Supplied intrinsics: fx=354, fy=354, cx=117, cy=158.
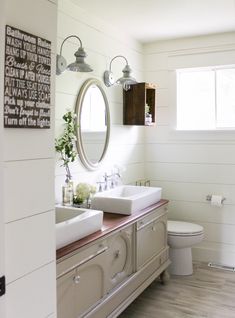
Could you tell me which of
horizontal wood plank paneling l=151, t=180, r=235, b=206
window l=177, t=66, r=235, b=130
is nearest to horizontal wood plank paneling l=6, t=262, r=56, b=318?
horizontal wood plank paneling l=151, t=180, r=235, b=206

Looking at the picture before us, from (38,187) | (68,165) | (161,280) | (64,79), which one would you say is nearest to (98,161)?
(68,165)

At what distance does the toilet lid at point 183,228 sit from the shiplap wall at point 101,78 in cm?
66

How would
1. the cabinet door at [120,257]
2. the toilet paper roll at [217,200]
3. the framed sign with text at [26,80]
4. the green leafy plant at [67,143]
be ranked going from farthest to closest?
1. the toilet paper roll at [217,200]
2. the green leafy plant at [67,143]
3. the cabinet door at [120,257]
4. the framed sign with text at [26,80]

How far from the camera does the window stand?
12.6 ft

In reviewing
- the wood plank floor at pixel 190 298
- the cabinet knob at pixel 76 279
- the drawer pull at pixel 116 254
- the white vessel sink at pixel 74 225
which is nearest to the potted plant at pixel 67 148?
the white vessel sink at pixel 74 225

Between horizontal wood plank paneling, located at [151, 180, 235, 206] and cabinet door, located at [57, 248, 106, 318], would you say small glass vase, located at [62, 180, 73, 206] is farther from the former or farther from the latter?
horizontal wood plank paneling, located at [151, 180, 235, 206]

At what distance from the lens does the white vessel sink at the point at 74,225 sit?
6.26 feet

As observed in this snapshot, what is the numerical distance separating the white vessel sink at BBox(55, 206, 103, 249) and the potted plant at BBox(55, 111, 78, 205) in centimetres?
27

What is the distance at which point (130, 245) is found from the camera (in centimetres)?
264

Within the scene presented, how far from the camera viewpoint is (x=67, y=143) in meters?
2.66

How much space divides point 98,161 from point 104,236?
1.08 metres

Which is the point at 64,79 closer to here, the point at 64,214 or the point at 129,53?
the point at 64,214

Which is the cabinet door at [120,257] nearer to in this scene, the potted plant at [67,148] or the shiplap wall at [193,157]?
the potted plant at [67,148]

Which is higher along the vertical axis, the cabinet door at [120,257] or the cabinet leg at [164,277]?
the cabinet door at [120,257]
